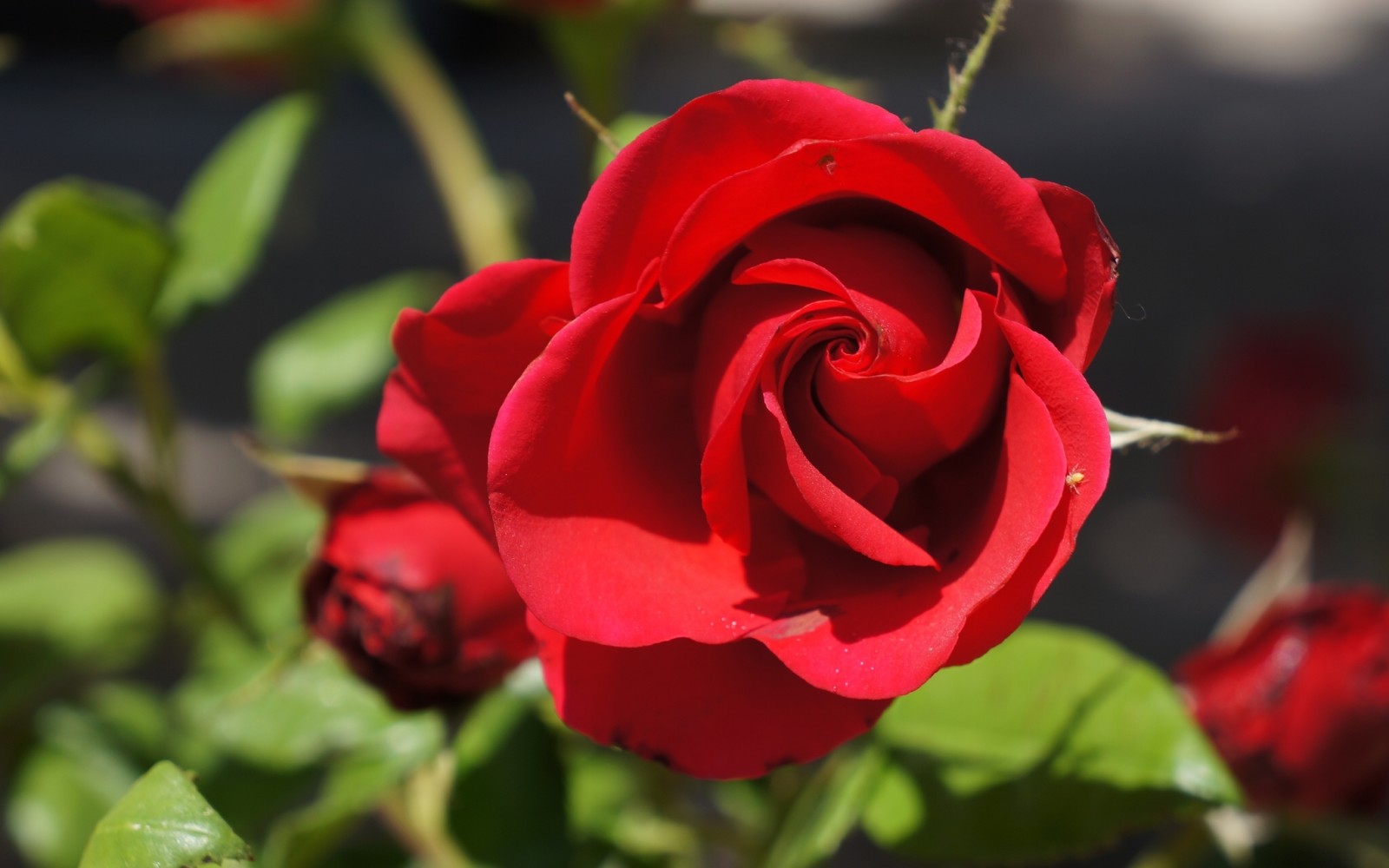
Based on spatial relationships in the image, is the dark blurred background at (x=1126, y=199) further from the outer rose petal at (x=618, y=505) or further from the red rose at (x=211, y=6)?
the outer rose petal at (x=618, y=505)

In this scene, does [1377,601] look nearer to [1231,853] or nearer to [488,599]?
[1231,853]

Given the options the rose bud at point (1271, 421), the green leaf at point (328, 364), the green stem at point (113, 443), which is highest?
the green stem at point (113, 443)

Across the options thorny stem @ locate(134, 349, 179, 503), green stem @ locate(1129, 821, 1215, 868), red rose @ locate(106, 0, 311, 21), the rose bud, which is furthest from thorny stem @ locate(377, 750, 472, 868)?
the rose bud

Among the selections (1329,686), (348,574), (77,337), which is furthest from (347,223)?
(1329,686)

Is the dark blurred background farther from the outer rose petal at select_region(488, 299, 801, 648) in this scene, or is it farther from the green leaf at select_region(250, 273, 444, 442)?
the outer rose petal at select_region(488, 299, 801, 648)

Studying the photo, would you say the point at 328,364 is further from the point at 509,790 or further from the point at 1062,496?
the point at 1062,496

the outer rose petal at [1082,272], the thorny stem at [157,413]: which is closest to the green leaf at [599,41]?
the thorny stem at [157,413]
